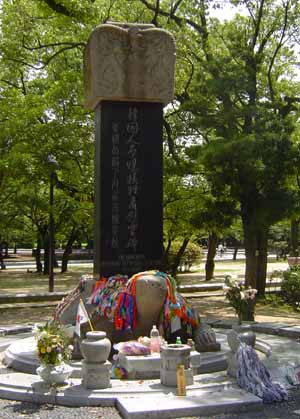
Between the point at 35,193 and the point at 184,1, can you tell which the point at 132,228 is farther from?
the point at 35,193

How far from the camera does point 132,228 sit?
10.6m

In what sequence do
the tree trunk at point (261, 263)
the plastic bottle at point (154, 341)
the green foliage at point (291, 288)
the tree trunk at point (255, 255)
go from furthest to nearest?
the tree trunk at point (261, 263)
the green foliage at point (291, 288)
the tree trunk at point (255, 255)
the plastic bottle at point (154, 341)

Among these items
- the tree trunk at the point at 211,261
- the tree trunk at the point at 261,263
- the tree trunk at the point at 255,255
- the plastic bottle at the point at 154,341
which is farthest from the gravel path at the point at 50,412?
the tree trunk at the point at 211,261

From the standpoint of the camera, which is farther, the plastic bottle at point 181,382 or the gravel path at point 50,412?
the plastic bottle at point 181,382

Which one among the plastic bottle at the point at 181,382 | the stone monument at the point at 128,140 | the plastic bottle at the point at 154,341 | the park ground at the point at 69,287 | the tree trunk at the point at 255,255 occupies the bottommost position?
the park ground at the point at 69,287

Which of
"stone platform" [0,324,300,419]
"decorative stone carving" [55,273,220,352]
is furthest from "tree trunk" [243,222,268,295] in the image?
"stone platform" [0,324,300,419]

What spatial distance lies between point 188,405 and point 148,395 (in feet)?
2.14

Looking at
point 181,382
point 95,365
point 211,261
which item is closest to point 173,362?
point 181,382

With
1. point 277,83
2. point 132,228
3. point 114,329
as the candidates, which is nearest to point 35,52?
point 277,83

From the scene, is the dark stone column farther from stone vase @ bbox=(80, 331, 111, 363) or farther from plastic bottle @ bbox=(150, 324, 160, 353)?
stone vase @ bbox=(80, 331, 111, 363)

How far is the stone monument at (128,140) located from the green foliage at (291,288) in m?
10.6

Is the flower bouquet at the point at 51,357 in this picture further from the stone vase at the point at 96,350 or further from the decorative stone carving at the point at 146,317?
the decorative stone carving at the point at 146,317

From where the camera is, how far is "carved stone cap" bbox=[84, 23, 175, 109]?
1076 centimetres

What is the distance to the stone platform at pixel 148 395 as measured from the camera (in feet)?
23.0
